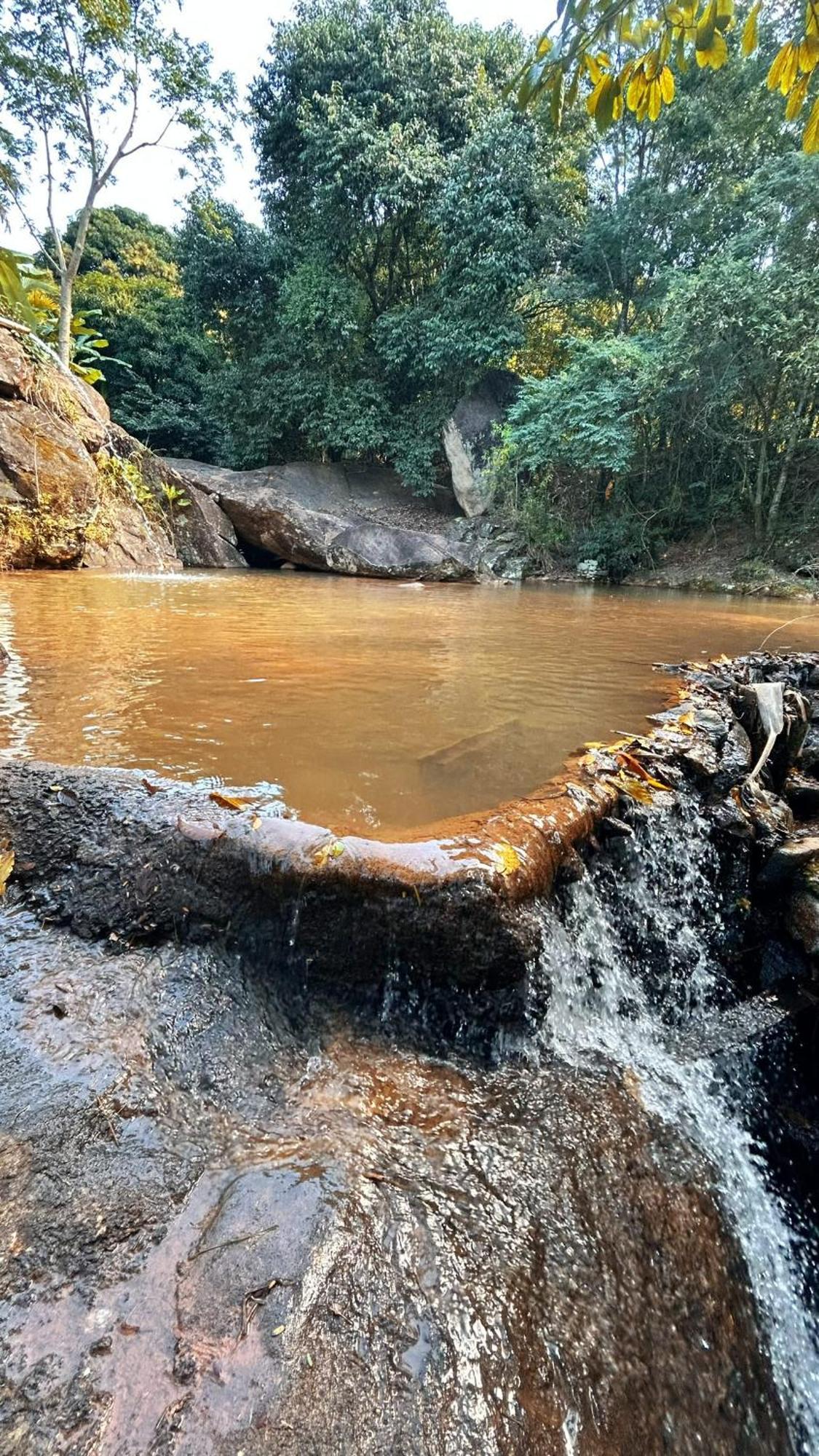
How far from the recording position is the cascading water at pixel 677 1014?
160 centimetres

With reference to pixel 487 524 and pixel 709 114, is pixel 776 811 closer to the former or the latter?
pixel 487 524

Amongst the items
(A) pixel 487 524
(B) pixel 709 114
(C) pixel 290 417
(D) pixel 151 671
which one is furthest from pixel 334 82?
(D) pixel 151 671

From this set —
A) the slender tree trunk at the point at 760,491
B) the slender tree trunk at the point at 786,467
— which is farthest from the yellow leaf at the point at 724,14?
the slender tree trunk at the point at 760,491

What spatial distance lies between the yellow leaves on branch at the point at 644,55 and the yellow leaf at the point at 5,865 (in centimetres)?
222

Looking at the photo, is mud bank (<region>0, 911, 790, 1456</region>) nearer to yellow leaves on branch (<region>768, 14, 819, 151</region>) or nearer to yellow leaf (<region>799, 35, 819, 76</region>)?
yellow leaves on branch (<region>768, 14, 819, 151</region>)

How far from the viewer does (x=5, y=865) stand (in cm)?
195

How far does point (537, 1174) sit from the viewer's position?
1.44 m

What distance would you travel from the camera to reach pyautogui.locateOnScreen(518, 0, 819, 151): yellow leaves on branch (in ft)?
4.16

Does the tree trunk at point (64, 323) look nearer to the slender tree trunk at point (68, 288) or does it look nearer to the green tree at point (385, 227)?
the slender tree trunk at point (68, 288)

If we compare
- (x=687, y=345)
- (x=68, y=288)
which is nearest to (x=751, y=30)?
(x=687, y=345)

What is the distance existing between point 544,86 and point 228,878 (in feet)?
6.42

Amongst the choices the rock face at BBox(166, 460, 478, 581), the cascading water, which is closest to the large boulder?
the rock face at BBox(166, 460, 478, 581)

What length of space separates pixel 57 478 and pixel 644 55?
895 cm

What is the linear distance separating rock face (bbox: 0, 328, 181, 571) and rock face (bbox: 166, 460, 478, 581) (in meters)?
2.79
